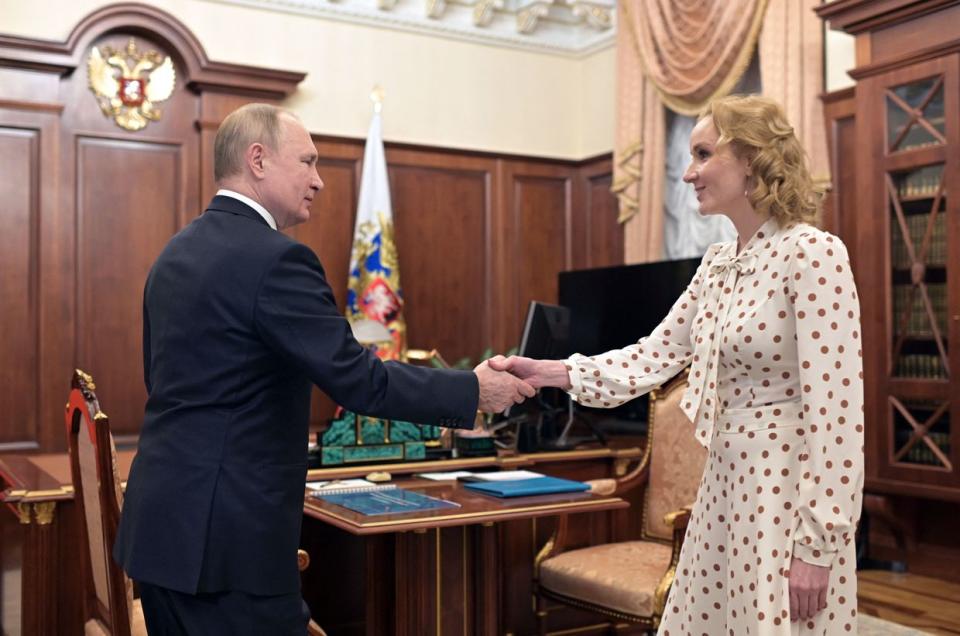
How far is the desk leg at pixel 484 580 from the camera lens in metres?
3.28

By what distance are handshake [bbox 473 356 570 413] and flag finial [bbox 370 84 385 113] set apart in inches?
197

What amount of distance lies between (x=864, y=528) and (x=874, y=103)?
2285 mm

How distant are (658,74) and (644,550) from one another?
3981mm

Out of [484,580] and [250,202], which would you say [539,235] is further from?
[250,202]

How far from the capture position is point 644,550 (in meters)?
3.97

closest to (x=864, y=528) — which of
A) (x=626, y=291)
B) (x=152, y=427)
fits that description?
(x=626, y=291)

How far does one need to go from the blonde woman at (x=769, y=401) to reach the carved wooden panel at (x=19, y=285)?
17.1 feet

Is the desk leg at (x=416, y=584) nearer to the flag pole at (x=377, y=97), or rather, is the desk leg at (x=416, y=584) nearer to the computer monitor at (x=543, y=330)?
the computer monitor at (x=543, y=330)

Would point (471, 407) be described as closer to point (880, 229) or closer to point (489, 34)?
point (880, 229)

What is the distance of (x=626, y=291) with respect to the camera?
260 inches

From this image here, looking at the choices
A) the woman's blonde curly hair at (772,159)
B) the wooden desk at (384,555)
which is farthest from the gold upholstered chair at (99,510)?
the woman's blonde curly hair at (772,159)

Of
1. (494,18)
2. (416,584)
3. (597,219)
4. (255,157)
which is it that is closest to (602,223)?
(597,219)

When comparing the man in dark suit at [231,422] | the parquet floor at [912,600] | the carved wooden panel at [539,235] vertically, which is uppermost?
the carved wooden panel at [539,235]

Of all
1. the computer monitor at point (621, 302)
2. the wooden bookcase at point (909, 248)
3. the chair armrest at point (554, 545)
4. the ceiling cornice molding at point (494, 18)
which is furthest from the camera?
the ceiling cornice molding at point (494, 18)
